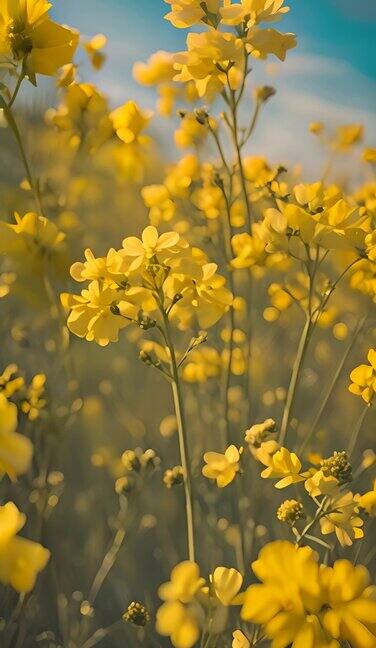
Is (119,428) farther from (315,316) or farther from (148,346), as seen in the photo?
(315,316)

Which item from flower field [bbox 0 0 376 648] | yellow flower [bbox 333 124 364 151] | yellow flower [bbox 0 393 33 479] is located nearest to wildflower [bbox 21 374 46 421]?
flower field [bbox 0 0 376 648]

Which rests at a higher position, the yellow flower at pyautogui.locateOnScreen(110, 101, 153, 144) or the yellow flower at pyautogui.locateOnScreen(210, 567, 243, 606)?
the yellow flower at pyautogui.locateOnScreen(110, 101, 153, 144)

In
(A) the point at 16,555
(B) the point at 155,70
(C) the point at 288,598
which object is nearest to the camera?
(A) the point at 16,555

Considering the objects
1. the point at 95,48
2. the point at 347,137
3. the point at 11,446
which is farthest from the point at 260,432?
the point at 347,137

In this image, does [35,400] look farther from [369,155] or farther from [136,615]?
[369,155]

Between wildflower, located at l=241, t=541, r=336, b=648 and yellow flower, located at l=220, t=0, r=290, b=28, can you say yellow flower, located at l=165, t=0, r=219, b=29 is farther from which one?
wildflower, located at l=241, t=541, r=336, b=648
